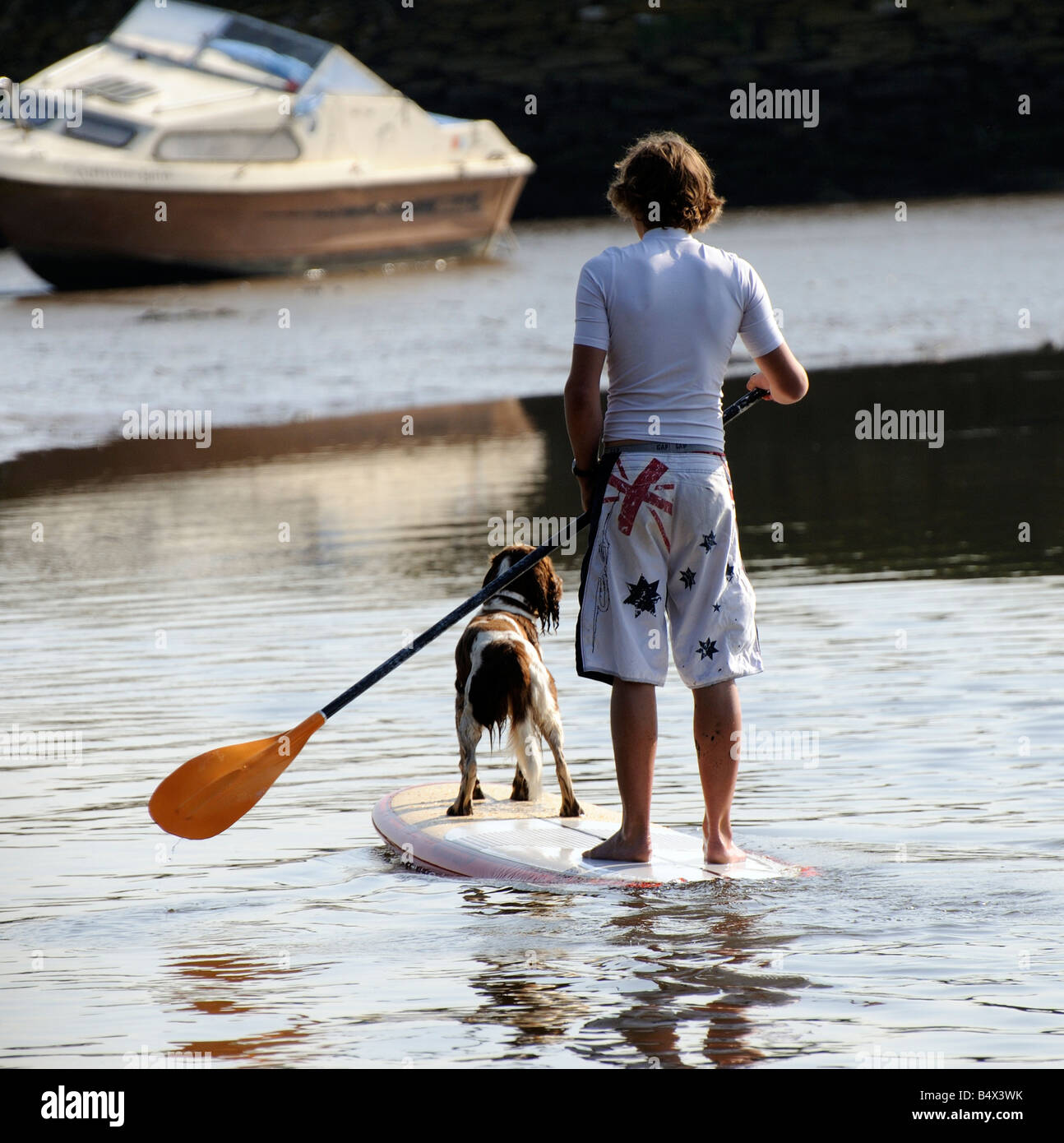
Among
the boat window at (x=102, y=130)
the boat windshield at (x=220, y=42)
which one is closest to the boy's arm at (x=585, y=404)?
the boat window at (x=102, y=130)

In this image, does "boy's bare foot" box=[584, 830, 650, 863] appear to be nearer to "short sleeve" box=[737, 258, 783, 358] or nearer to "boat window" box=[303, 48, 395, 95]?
"short sleeve" box=[737, 258, 783, 358]

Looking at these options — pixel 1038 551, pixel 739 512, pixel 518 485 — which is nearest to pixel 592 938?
pixel 1038 551

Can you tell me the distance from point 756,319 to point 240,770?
1986mm

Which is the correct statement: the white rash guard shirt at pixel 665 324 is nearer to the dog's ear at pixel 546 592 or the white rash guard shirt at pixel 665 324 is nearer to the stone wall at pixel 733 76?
the dog's ear at pixel 546 592

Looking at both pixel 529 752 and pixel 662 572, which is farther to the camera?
pixel 529 752

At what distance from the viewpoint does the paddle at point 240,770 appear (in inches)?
213

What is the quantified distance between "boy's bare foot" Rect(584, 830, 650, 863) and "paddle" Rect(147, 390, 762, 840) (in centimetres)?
74

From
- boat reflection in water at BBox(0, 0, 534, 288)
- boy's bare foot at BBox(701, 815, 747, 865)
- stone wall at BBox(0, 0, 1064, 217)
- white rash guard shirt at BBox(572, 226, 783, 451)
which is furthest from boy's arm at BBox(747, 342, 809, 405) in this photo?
stone wall at BBox(0, 0, 1064, 217)

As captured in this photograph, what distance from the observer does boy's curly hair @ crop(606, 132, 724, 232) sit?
4.86 m

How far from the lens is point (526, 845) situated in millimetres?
5367

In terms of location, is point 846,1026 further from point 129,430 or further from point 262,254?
point 262,254

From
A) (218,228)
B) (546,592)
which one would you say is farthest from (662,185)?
(218,228)

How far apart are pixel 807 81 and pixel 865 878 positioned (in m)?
39.3

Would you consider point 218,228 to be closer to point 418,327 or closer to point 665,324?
point 418,327
